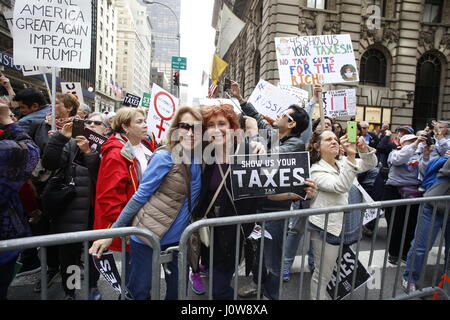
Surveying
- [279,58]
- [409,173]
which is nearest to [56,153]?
[279,58]

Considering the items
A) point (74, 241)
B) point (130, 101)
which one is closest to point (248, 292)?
point (74, 241)

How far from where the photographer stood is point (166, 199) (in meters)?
2.29

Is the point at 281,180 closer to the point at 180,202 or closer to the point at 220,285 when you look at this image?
the point at 180,202

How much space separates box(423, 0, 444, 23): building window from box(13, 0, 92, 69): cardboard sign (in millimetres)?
21155

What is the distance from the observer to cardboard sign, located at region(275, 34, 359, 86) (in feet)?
18.8

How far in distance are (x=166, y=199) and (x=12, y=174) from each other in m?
1.14

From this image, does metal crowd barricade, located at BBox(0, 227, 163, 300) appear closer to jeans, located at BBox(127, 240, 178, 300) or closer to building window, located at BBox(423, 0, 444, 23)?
jeans, located at BBox(127, 240, 178, 300)

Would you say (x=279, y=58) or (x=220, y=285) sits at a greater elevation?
(x=279, y=58)

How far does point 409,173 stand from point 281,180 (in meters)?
3.27

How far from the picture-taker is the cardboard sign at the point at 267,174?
2.27 m

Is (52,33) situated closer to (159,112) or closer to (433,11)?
(159,112)

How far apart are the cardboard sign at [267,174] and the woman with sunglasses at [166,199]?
33 cm

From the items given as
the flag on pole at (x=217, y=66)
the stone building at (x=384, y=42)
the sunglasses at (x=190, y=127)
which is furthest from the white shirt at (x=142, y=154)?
the stone building at (x=384, y=42)

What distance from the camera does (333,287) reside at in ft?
8.91
